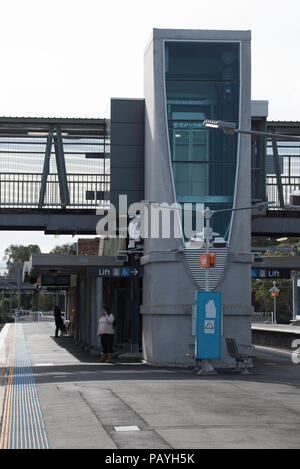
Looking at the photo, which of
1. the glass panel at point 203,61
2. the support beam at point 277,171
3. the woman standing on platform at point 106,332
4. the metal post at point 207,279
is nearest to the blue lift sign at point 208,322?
the metal post at point 207,279

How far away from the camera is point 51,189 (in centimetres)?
3600

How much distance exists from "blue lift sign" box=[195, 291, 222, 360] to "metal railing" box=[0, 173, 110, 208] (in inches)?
341

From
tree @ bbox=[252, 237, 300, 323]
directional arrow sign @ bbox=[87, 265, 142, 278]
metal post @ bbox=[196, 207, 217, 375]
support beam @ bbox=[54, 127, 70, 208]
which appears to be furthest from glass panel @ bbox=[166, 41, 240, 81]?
tree @ bbox=[252, 237, 300, 323]

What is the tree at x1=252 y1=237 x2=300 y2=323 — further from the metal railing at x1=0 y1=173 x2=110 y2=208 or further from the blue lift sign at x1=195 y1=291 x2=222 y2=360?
the blue lift sign at x1=195 y1=291 x2=222 y2=360

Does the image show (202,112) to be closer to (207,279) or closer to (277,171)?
(277,171)

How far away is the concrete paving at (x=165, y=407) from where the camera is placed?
1335 cm

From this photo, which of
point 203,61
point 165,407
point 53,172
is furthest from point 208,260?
point 53,172

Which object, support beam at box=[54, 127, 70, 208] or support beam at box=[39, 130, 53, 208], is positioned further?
support beam at box=[54, 127, 70, 208]

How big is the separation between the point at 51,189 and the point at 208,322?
1129 centimetres

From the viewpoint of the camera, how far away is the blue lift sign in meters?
27.0

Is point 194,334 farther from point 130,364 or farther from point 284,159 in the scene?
point 284,159

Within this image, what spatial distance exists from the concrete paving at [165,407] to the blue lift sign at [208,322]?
899 millimetres

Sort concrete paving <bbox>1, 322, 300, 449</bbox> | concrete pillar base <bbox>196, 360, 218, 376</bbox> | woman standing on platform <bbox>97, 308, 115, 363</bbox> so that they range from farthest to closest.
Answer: woman standing on platform <bbox>97, 308, 115, 363</bbox>
concrete pillar base <bbox>196, 360, 218, 376</bbox>
concrete paving <bbox>1, 322, 300, 449</bbox>

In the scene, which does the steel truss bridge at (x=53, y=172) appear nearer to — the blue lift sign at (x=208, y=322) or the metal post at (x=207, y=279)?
the metal post at (x=207, y=279)
